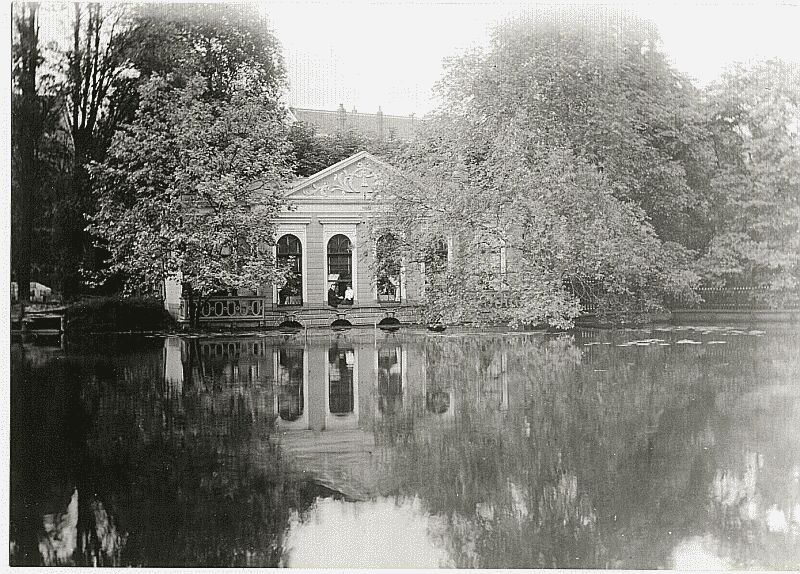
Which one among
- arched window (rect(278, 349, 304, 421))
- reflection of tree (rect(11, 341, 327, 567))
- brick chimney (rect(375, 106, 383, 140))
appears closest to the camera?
reflection of tree (rect(11, 341, 327, 567))

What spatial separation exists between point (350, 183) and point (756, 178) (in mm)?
2094

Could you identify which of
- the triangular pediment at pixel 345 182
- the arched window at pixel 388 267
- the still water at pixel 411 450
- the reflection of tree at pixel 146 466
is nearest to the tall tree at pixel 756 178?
the still water at pixel 411 450

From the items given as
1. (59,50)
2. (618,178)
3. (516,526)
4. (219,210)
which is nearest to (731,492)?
(516,526)

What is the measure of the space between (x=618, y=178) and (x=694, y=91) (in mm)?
593

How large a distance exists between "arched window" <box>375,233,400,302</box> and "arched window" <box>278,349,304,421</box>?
53 centimetres

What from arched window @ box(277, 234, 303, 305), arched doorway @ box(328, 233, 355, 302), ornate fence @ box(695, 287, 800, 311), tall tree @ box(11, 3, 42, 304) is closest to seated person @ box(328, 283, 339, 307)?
arched doorway @ box(328, 233, 355, 302)

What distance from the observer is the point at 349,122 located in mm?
3719

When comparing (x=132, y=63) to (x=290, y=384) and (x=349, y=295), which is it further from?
(x=290, y=384)

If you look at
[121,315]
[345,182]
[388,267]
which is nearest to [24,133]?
[121,315]

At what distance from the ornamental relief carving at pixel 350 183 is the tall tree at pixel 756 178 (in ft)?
5.94

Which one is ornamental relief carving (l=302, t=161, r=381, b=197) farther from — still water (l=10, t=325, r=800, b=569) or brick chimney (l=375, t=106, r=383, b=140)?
still water (l=10, t=325, r=800, b=569)

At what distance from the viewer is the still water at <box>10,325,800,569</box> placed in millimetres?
3438

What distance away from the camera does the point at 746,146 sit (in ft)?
12.4

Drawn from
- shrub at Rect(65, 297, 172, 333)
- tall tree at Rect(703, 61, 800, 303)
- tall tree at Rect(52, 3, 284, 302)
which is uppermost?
tall tree at Rect(52, 3, 284, 302)
